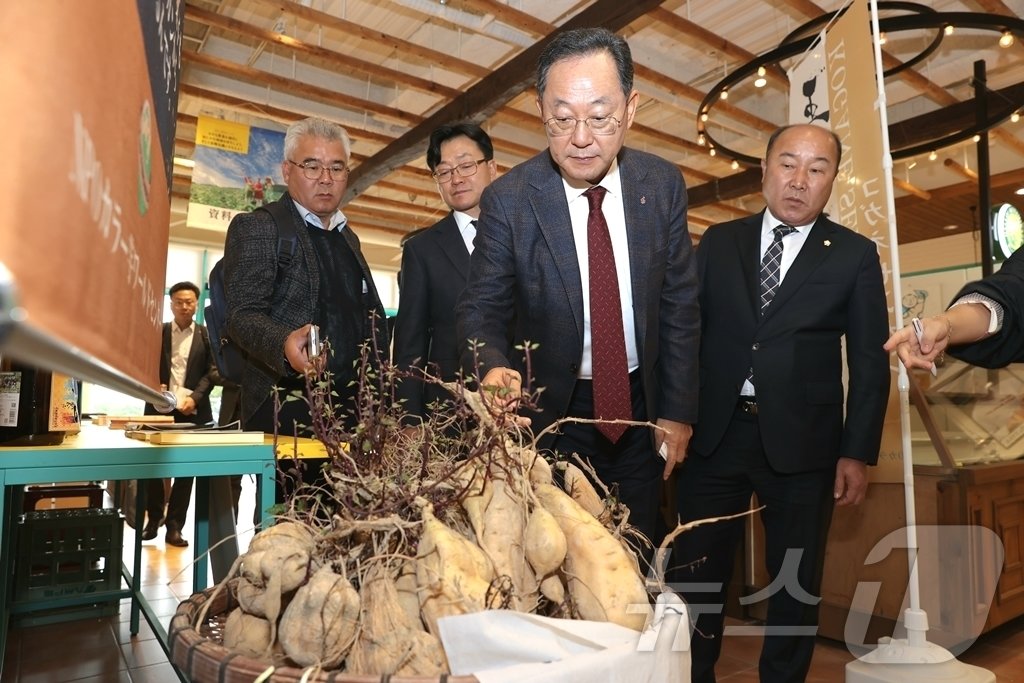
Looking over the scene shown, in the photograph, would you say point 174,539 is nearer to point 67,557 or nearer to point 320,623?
point 67,557

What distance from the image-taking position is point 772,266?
220 cm

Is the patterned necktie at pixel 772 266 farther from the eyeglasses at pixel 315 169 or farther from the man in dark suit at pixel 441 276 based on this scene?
the eyeglasses at pixel 315 169

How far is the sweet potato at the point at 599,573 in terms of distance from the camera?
0.84m

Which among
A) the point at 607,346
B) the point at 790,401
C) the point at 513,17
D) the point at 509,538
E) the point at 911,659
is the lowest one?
the point at 911,659

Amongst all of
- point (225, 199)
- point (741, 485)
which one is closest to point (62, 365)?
point (741, 485)

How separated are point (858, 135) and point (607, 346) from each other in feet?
6.36

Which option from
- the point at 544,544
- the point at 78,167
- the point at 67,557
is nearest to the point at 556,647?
the point at 544,544

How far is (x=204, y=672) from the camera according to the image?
0.74 m

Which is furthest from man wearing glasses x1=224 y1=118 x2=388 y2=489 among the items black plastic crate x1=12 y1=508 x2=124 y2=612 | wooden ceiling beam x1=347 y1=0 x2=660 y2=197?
wooden ceiling beam x1=347 y1=0 x2=660 y2=197

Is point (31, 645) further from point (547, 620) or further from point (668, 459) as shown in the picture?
point (547, 620)

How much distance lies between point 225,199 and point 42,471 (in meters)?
4.72

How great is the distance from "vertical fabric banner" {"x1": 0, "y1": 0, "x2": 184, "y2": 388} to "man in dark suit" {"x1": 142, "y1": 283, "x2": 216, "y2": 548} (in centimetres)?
445

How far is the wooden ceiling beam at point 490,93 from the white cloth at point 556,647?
4270 millimetres

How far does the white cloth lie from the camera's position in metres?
0.72
